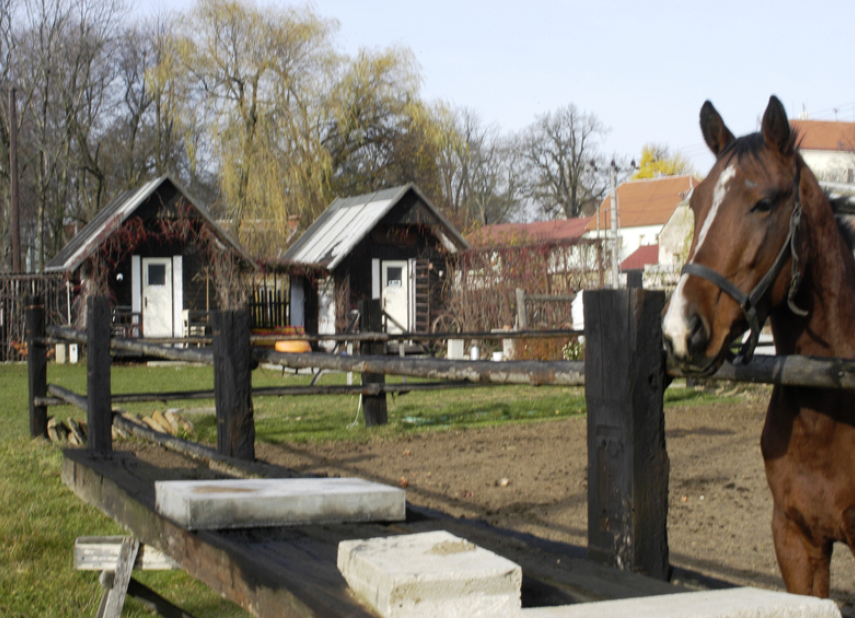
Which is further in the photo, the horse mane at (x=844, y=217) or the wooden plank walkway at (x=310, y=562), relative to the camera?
the horse mane at (x=844, y=217)

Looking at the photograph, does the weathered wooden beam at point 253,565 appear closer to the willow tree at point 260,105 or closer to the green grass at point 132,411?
the green grass at point 132,411

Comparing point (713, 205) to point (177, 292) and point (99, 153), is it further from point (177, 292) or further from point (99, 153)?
point (99, 153)

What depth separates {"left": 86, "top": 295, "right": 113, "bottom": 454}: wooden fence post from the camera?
5.56m

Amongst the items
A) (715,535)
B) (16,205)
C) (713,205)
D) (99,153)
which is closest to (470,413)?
(715,535)

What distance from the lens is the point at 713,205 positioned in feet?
7.51

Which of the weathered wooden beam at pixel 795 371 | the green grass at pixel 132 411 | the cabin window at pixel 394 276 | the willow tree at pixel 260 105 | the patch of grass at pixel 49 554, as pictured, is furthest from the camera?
the willow tree at pixel 260 105

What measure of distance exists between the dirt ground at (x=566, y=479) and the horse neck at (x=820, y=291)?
4.93 feet

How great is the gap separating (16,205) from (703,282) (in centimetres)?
2424

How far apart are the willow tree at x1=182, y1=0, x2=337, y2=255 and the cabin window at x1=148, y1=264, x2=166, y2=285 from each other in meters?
4.94

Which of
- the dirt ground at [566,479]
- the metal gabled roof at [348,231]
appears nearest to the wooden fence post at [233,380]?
the dirt ground at [566,479]

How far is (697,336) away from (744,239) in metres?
0.47

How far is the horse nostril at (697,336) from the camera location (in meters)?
1.88

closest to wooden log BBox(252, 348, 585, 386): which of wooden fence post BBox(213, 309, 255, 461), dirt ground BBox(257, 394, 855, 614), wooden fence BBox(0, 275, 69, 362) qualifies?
wooden fence post BBox(213, 309, 255, 461)

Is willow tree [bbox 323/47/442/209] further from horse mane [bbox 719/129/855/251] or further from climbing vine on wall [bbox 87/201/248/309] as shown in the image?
horse mane [bbox 719/129/855/251]
